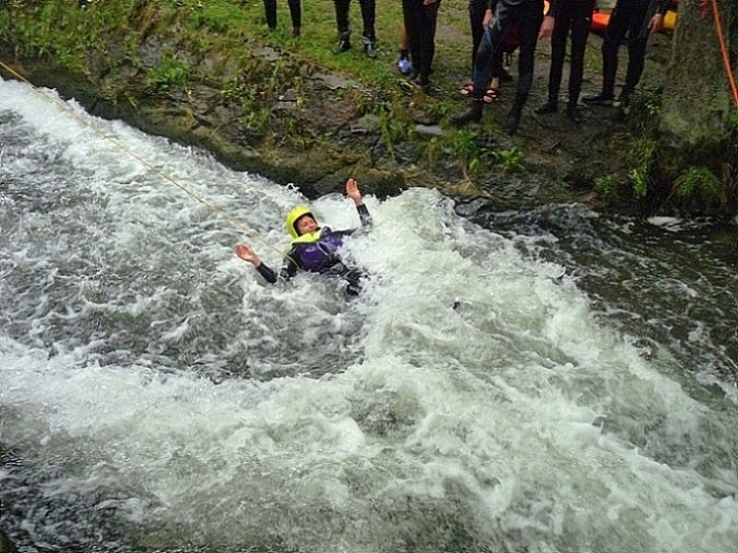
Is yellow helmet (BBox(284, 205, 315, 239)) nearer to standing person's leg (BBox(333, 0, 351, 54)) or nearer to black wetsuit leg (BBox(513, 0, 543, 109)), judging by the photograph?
black wetsuit leg (BBox(513, 0, 543, 109))

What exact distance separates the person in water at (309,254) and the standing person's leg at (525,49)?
2329 mm

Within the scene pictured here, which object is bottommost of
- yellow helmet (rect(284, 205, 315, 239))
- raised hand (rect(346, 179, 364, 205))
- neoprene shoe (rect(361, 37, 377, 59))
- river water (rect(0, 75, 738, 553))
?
river water (rect(0, 75, 738, 553))

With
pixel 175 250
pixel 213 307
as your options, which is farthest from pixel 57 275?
pixel 213 307

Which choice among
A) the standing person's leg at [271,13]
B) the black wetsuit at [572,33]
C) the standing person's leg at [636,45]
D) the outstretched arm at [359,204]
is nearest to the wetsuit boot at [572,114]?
the black wetsuit at [572,33]

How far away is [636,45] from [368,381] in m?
Result: 4.90

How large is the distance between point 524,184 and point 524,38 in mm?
1544

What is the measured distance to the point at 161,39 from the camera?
1018 cm

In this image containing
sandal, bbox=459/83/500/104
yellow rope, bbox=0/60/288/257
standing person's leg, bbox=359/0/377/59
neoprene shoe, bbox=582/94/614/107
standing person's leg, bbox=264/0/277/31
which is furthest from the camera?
standing person's leg, bbox=264/0/277/31

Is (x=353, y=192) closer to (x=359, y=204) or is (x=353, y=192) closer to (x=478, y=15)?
(x=359, y=204)

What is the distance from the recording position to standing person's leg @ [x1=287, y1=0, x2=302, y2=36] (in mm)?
9370

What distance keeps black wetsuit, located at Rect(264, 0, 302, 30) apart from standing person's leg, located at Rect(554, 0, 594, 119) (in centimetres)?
381

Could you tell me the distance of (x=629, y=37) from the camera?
25.5 ft

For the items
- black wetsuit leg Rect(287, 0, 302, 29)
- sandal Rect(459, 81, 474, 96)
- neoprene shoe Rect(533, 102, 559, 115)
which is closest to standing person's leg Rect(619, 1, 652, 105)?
neoprene shoe Rect(533, 102, 559, 115)

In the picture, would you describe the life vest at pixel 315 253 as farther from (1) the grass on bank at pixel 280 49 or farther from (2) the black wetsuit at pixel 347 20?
(2) the black wetsuit at pixel 347 20
